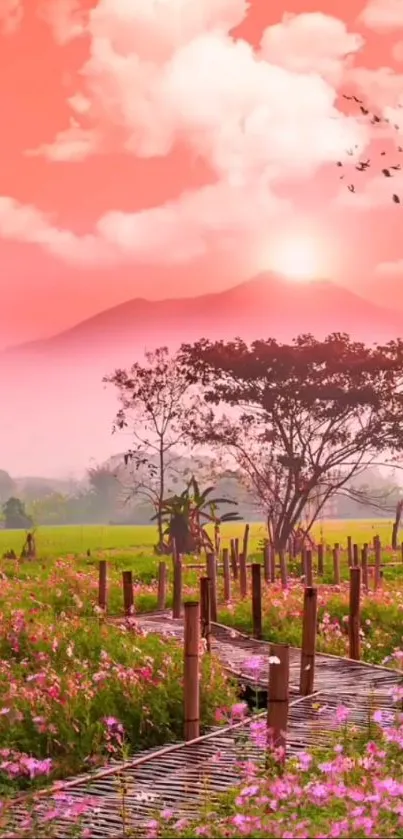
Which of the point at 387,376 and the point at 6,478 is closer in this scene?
the point at 387,376

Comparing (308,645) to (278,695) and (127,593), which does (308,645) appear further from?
(127,593)

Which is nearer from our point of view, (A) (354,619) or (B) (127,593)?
(A) (354,619)

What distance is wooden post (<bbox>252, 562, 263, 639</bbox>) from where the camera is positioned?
1667 cm

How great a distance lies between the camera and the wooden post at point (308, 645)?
12.5m

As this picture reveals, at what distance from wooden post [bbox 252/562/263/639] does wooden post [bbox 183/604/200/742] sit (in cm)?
567

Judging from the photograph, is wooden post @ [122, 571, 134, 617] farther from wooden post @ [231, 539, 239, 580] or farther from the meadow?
wooden post @ [231, 539, 239, 580]

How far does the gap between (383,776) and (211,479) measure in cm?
3671

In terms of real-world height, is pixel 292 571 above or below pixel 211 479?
below

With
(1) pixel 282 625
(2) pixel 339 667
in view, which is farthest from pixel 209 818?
(1) pixel 282 625

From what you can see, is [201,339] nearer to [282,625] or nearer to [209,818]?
[282,625]

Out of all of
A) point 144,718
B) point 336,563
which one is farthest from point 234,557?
point 144,718

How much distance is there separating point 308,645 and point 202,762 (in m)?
3.20

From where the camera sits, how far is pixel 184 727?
35.3ft

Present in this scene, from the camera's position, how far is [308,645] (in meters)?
12.8
